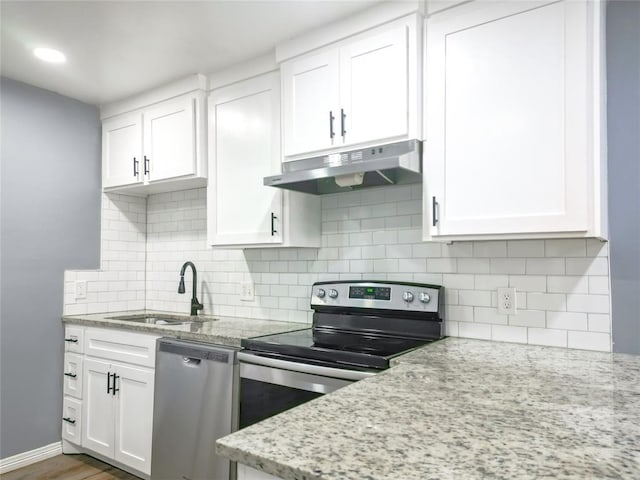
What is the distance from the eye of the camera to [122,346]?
2664mm

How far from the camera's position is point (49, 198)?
2.98m

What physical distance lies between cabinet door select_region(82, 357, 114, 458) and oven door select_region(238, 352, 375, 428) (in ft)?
3.90

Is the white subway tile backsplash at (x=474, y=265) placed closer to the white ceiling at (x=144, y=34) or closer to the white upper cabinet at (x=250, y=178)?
the white upper cabinet at (x=250, y=178)

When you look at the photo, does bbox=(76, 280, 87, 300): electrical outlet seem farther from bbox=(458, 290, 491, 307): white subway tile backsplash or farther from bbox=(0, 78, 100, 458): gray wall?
bbox=(458, 290, 491, 307): white subway tile backsplash

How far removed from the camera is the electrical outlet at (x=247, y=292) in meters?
2.89

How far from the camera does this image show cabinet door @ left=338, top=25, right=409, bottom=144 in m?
1.93

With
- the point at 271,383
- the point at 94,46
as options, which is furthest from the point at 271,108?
the point at 271,383

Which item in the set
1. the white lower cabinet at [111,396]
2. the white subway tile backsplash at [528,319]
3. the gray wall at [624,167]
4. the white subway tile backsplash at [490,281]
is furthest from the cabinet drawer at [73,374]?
the gray wall at [624,167]

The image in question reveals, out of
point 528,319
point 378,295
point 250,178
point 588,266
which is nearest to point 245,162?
point 250,178

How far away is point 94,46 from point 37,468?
255 cm

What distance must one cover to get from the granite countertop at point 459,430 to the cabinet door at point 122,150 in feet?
8.01

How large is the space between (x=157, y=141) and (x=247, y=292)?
116 centimetres

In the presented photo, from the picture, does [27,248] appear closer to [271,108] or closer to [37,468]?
[37,468]

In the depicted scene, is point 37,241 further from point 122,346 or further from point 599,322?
point 599,322
